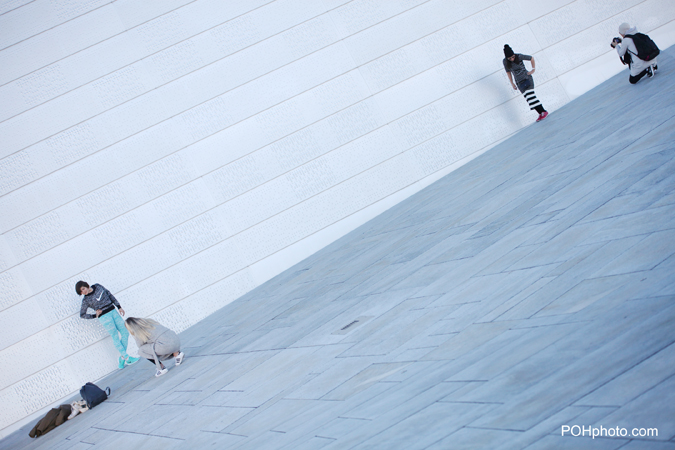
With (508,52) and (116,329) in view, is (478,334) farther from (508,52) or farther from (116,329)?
(508,52)

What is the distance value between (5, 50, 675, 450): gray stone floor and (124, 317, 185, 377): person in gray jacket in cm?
38

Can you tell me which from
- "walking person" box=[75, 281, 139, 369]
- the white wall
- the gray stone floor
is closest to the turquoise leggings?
"walking person" box=[75, 281, 139, 369]

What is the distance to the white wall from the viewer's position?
11672 millimetres

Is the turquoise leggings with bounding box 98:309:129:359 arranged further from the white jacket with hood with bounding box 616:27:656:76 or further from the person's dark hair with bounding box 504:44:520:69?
the white jacket with hood with bounding box 616:27:656:76

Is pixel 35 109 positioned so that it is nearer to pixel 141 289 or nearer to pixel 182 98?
pixel 182 98

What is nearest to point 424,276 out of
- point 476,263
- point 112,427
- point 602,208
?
point 476,263

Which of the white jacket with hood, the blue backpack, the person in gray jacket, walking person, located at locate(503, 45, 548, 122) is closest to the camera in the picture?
the person in gray jacket

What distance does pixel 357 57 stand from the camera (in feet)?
42.7

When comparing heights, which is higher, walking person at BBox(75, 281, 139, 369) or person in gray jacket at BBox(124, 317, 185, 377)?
walking person at BBox(75, 281, 139, 369)

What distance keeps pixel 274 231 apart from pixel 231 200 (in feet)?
3.68

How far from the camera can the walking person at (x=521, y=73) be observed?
12.7 metres

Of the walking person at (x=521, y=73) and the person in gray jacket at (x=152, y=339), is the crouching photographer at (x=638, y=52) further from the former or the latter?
the person in gray jacket at (x=152, y=339)

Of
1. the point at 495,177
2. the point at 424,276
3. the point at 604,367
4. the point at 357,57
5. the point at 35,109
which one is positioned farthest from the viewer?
the point at 357,57

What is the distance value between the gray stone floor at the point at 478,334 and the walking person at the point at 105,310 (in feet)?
5.54
